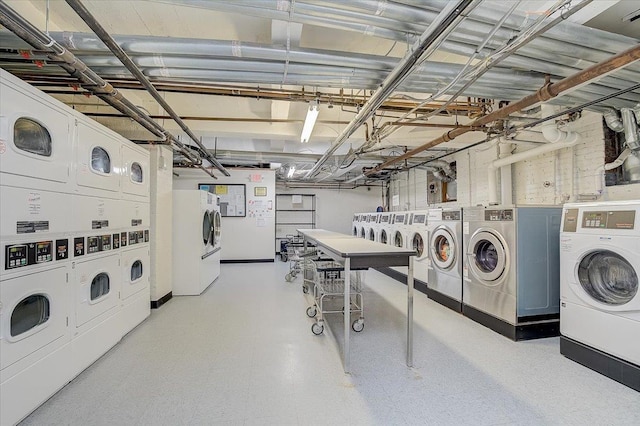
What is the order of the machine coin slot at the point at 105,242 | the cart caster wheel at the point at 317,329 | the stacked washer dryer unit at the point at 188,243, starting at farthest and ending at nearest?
the stacked washer dryer unit at the point at 188,243 < the cart caster wheel at the point at 317,329 < the machine coin slot at the point at 105,242

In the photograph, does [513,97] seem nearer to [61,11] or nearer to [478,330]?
[478,330]

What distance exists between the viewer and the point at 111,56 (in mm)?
2143

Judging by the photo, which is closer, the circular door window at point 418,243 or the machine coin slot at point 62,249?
the machine coin slot at point 62,249

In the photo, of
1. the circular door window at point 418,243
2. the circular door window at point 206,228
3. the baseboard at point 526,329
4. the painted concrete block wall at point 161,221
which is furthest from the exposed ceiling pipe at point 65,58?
the baseboard at point 526,329

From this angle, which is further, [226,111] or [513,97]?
[226,111]

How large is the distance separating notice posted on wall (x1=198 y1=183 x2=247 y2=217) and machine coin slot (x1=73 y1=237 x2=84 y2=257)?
5303 mm

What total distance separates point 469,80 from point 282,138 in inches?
126

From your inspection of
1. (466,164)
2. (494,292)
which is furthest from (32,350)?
(466,164)

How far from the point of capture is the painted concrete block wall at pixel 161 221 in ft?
13.1

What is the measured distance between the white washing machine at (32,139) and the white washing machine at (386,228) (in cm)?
503

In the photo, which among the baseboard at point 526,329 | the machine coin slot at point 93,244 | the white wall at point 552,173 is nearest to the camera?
the machine coin slot at point 93,244

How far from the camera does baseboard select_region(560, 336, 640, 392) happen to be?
6.84 ft

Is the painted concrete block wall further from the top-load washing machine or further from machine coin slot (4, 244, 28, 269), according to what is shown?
the top-load washing machine

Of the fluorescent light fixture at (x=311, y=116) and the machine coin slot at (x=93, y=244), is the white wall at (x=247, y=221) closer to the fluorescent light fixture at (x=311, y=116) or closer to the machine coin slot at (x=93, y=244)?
the fluorescent light fixture at (x=311, y=116)
